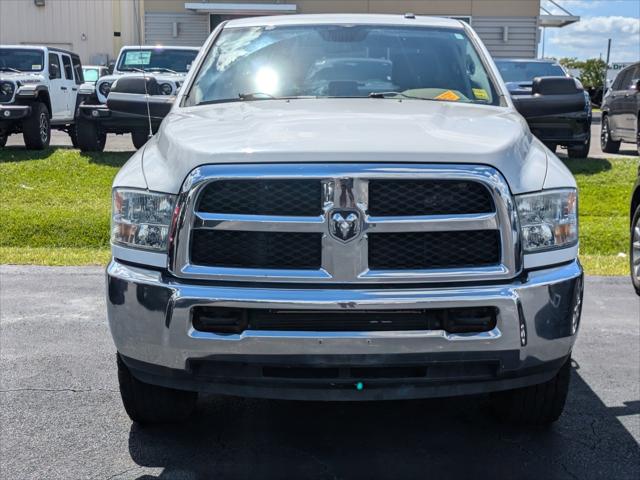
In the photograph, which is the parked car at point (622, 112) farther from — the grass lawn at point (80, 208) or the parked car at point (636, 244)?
the parked car at point (636, 244)

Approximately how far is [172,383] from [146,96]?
201cm

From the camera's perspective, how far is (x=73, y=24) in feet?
118

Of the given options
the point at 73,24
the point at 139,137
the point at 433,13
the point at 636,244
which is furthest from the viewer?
the point at 73,24

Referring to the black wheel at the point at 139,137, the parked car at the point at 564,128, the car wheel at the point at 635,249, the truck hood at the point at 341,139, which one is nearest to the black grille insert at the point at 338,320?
the truck hood at the point at 341,139

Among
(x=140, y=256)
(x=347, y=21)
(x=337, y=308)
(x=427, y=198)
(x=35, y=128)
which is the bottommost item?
(x=35, y=128)

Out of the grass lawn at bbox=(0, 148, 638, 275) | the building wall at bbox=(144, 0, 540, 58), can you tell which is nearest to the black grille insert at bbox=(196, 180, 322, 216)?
the grass lawn at bbox=(0, 148, 638, 275)

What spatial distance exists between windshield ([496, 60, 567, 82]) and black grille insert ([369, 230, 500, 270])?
13.1 m

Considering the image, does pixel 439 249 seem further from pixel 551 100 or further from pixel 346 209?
pixel 551 100

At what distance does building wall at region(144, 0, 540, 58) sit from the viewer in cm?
3022

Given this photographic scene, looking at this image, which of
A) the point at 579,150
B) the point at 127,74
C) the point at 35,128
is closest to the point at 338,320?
the point at 127,74

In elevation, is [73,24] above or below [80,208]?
above

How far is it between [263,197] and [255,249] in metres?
0.19

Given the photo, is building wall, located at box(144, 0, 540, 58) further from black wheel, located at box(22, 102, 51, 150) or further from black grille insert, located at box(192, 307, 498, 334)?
black grille insert, located at box(192, 307, 498, 334)

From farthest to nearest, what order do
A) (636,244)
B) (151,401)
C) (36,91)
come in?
(36,91)
(636,244)
(151,401)
